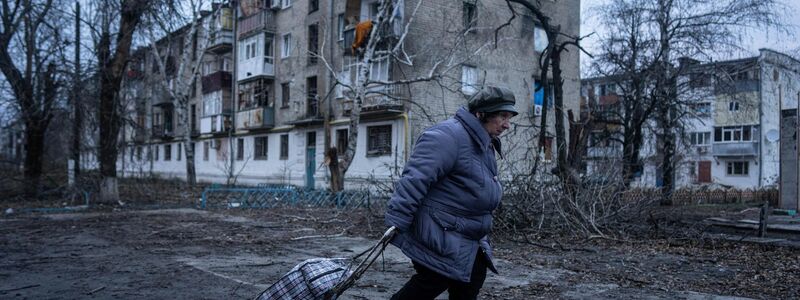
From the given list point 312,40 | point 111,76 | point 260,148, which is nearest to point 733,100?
point 312,40

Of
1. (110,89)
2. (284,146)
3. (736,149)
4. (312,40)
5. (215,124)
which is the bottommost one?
(284,146)

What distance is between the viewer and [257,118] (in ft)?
105

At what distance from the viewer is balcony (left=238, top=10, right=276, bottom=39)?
3219 cm

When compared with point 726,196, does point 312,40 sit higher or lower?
higher

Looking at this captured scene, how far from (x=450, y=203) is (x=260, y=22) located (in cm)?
3086

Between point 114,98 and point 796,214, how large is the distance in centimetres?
1908

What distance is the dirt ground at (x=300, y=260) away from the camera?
6.01 meters

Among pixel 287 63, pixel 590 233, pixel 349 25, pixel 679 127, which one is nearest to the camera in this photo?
pixel 590 233

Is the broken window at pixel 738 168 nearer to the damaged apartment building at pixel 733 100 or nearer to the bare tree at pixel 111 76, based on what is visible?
the damaged apartment building at pixel 733 100

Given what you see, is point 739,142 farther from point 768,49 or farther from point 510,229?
point 510,229

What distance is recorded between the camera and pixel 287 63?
31.6 m

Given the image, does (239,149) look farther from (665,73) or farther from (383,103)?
(665,73)

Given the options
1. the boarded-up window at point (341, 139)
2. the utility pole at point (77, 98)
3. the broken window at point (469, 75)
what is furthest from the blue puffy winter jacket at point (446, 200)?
the boarded-up window at point (341, 139)

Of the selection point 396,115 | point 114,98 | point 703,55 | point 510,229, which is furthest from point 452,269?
point 396,115
